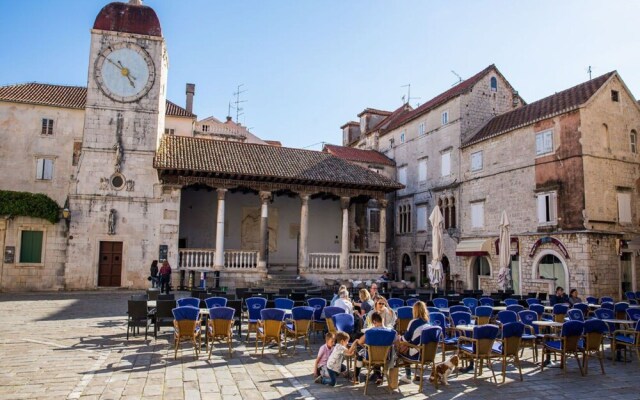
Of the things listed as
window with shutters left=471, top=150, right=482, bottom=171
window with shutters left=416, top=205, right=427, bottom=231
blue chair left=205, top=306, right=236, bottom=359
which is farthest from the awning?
blue chair left=205, top=306, right=236, bottom=359

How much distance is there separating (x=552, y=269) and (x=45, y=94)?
2703cm

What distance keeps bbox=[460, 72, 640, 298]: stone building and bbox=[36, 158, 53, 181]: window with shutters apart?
22.8m

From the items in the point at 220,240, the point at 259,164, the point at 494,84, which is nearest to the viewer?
the point at 220,240

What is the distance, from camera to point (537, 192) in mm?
20609

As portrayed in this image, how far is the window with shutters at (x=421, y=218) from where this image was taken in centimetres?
2848

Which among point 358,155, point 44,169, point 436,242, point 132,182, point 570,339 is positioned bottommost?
point 570,339

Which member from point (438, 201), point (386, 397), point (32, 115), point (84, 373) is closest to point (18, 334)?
point (84, 373)

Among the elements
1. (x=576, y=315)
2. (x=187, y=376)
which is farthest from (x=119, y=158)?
(x=576, y=315)

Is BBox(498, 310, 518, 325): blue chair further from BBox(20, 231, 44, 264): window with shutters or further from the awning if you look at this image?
BBox(20, 231, 44, 264): window with shutters

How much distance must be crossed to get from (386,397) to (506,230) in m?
13.9

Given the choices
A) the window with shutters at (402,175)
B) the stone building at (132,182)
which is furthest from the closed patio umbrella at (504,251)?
the window with shutters at (402,175)

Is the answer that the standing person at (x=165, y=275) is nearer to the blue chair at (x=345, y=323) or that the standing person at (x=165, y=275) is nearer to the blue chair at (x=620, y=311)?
the blue chair at (x=345, y=323)

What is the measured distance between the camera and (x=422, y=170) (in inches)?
1141

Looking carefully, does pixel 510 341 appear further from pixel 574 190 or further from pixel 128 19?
pixel 128 19
